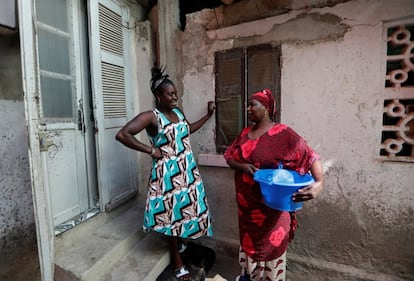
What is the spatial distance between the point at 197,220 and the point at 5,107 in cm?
183

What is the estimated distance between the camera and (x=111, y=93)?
253 centimetres

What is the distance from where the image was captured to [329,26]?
6.57 feet

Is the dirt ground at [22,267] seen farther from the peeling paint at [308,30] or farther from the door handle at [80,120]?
the peeling paint at [308,30]

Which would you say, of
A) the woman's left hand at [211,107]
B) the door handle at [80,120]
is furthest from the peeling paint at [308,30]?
the door handle at [80,120]

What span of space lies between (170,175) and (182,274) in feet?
3.16

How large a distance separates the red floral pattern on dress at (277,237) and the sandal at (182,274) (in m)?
0.94

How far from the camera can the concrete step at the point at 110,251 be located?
1866 millimetres

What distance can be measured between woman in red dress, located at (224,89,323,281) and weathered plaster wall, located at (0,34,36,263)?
1.74 meters

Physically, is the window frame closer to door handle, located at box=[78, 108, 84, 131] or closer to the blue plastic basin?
the blue plastic basin

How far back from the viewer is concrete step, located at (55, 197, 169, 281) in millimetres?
1866

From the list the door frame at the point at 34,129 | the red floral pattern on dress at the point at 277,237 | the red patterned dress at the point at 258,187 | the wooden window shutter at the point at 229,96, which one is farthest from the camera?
the wooden window shutter at the point at 229,96

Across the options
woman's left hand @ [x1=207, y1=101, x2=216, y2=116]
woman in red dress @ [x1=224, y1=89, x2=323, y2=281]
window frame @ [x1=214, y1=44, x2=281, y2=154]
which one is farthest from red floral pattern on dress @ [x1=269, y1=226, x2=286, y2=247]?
woman's left hand @ [x1=207, y1=101, x2=216, y2=116]

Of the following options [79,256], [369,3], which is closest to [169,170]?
[79,256]

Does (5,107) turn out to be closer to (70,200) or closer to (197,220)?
(70,200)
